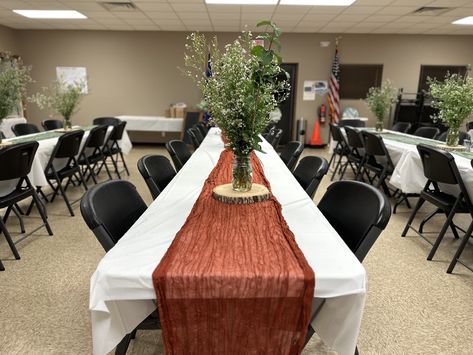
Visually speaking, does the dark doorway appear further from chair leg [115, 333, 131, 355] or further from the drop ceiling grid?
chair leg [115, 333, 131, 355]

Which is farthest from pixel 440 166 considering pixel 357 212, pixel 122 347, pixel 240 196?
pixel 122 347

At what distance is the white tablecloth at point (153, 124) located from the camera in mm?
7898

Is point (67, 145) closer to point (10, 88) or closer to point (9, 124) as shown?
point (10, 88)

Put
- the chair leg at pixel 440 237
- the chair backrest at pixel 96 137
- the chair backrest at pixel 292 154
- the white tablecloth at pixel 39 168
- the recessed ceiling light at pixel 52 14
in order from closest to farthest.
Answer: the chair leg at pixel 440 237 < the white tablecloth at pixel 39 168 < the chair backrest at pixel 292 154 < the chair backrest at pixel 96 137 < the recessed ceiling light at pixel 52 14

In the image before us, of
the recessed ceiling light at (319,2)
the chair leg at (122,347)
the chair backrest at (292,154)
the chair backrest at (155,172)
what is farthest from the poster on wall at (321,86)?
the chair leg at (122,347)

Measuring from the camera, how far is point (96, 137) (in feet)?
14.1

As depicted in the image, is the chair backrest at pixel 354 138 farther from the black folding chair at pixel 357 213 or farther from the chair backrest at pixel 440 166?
the black folding chair at pixel 357 213

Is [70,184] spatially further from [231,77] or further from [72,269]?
[231,77]

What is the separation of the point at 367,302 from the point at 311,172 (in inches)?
35.4

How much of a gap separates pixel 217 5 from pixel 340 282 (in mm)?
5703

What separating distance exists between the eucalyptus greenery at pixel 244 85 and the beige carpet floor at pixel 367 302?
117 centimetres

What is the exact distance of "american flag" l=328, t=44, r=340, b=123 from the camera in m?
7.91

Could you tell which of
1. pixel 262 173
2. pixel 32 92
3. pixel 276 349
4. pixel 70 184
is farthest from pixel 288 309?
pixel 32 92

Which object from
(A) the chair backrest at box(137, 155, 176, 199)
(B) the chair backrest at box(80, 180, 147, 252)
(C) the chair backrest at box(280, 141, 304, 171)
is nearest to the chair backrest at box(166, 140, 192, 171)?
(A) the chair backrest at box(137, 155, 176, 199)
